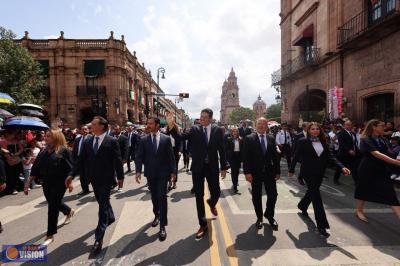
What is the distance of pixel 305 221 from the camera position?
5473mm

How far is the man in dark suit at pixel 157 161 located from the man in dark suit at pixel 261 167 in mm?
1406

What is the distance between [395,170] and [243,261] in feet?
25.8

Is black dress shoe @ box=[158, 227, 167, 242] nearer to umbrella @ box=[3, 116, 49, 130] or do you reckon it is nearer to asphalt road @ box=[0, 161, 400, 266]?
asphalt road @ box=[0, 161, 400, 266]

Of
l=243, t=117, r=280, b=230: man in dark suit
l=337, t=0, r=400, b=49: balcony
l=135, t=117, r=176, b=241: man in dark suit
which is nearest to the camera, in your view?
l=135, t=117, r=176, b=241: man in dark suit

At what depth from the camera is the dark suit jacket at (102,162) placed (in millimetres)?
4512

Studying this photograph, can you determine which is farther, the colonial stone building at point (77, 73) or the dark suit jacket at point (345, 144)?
the colonial stone building at point (77, 73)

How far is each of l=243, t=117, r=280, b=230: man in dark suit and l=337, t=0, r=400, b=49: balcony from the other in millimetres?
10093

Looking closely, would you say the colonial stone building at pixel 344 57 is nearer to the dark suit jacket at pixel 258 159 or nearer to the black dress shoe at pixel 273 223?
the dark suit jacket at pixel 258 159

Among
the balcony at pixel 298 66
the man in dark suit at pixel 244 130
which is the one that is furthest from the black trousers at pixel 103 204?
the balcony at pixel 298 66

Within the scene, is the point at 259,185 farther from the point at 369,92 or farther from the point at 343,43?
the point at 343,43

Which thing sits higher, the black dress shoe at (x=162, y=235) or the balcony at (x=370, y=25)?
the balcony at (x=370, y=25)

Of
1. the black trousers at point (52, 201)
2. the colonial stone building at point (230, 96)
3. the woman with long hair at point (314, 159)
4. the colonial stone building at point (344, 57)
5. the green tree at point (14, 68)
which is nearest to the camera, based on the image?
the black trousers at point (52, 201)

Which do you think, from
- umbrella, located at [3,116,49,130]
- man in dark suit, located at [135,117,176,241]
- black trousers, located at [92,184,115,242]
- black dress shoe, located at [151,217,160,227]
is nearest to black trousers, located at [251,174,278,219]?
man in dark suit, located at [135,117,176,241]

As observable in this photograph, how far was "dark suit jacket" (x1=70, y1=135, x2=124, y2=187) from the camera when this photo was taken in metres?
4.51
